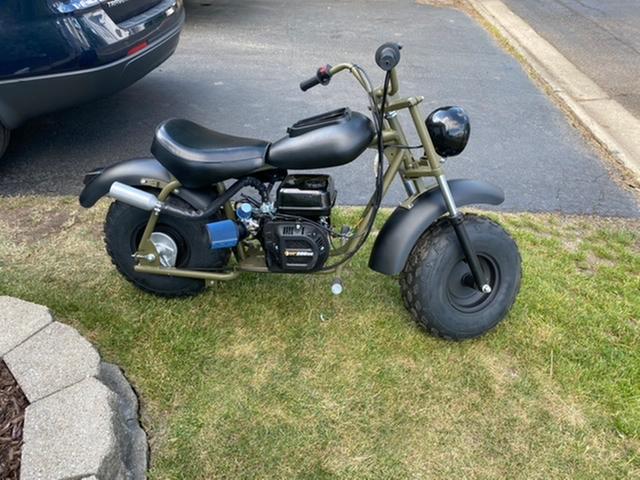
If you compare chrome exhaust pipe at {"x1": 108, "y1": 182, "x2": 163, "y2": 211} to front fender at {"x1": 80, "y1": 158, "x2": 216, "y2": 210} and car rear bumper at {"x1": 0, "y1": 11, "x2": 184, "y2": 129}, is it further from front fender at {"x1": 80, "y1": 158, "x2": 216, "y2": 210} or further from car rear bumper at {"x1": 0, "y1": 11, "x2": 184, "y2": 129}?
car rear bumper at {"x1": 0, "y1": 11, "x2": 184, "y2": 129}

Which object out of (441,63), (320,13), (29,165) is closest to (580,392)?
(29,165)

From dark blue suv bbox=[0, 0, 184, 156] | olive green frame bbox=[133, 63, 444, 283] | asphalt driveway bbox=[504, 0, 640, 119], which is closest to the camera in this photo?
olive green frame bbox=[133, 63, 444, 283]

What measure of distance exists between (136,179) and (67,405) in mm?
1092

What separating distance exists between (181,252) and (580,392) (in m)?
2.03

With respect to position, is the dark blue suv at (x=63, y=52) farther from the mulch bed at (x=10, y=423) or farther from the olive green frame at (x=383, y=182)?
the mulch bed at (x=10, y=423)

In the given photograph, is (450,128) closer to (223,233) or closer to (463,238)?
(463,238)

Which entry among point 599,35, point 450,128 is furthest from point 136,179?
point 599,35

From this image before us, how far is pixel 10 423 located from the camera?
2078mm

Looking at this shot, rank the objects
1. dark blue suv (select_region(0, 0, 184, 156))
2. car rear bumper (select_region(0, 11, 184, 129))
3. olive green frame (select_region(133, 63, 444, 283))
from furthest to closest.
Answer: car rear bumper (select_region(0, 11, 184, 129)) → dark blue suv (select_region(0, 0, 184, 156)) → olive green frame (select_region(133, 63, 444, 283))

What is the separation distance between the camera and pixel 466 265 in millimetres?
2752

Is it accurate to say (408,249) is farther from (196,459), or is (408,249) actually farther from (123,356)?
(123,356)

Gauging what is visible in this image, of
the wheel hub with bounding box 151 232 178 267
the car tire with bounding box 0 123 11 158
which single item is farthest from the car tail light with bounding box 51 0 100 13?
the wheel hub with bounding box 151 232 178 267

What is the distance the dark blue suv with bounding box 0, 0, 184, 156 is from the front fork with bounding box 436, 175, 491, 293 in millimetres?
2579

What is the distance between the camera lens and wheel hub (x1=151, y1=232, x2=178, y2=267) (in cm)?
278
